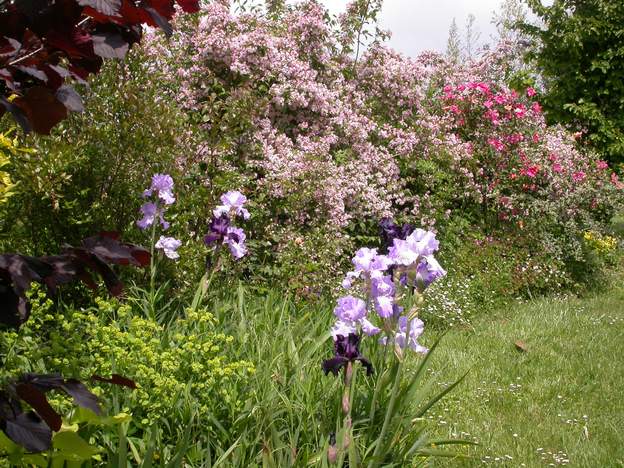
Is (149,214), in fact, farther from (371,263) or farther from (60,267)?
(60,267)

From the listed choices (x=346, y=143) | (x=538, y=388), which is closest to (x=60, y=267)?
(x=538, y=388)

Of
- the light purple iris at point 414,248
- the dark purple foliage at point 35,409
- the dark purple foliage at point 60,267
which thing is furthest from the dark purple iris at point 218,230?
the dark purple foliage at point 35,409

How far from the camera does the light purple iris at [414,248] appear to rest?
2.31 metres

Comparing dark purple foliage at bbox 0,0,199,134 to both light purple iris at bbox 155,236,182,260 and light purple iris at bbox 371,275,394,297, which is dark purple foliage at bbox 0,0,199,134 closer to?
light purple iris at bbox 371,275,394,297

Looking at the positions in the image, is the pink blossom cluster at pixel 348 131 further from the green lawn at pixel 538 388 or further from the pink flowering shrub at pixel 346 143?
the green lawn at pixel 538 388

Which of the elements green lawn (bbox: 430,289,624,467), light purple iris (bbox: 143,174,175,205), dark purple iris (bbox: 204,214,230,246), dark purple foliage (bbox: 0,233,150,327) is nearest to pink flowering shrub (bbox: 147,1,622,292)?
light purple iris (bbox: 143,174,175,205)

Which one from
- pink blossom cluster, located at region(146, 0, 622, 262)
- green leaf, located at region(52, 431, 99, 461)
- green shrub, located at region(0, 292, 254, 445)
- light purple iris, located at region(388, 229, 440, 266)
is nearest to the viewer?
green leaf, located at region(52, 431, 99, 461)

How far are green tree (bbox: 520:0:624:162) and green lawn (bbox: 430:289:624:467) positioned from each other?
10.3 meters

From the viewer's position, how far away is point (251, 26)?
23.2 ft

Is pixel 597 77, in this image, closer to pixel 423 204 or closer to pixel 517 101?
pixel 517 101

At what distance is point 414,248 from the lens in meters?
2.34

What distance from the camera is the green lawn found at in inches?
143

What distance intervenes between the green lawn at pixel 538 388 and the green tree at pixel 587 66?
10324mm

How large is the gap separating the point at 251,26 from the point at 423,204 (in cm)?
278
